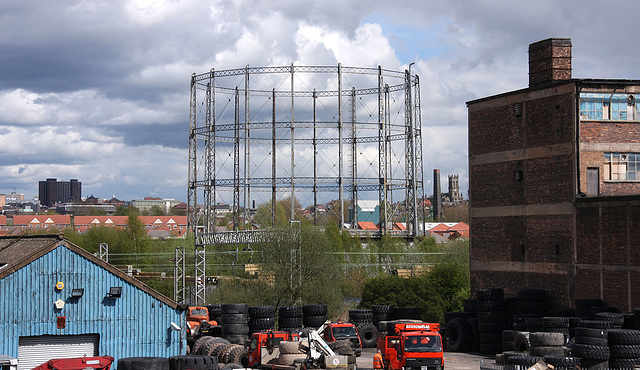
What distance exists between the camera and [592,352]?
24.6 m

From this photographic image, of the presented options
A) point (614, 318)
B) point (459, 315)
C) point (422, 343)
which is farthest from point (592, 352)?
point (459, 315)

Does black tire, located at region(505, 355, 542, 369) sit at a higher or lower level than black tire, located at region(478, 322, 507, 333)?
higher

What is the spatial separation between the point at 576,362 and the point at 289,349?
938cm

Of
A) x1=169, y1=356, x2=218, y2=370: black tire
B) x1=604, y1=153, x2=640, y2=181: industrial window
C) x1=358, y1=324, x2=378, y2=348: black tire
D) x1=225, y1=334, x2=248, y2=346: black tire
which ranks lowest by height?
x1=358, y1=324, x2=378, y2=348: black tire

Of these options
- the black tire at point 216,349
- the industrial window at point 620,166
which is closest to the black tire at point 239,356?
the black tire at point 216,349

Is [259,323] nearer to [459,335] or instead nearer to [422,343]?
[459,335]

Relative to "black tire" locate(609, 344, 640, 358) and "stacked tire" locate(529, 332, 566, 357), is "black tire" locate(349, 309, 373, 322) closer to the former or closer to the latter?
"stacked tire" locate(529, 332, 566, 357)

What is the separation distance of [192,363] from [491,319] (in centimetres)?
1827

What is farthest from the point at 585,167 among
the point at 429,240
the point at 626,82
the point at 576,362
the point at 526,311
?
the point at 429,240

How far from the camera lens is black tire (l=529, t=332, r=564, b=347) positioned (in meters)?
26.4

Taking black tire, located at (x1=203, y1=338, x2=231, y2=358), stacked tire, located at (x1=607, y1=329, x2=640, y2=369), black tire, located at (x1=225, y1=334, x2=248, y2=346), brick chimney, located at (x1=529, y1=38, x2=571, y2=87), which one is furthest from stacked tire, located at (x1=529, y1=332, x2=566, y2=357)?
brick chimney, located at (x1=529, y1=38, x2=571, y2=87)

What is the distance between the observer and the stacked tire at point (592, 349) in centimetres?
2455

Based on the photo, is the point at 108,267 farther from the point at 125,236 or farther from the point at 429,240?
the point at 125,236

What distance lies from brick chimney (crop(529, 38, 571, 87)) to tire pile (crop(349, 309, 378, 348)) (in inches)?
568
